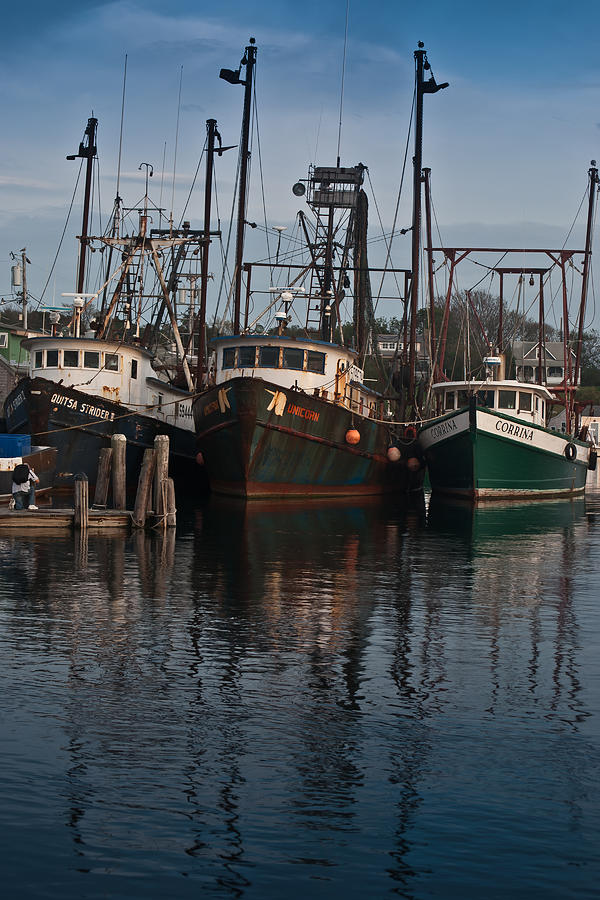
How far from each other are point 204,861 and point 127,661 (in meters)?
4.57

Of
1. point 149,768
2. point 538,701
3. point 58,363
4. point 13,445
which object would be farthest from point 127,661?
point 58,363

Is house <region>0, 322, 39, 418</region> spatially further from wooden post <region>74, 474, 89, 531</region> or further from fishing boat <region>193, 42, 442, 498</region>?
wooden post <region>74, 474, 89, 531</region>

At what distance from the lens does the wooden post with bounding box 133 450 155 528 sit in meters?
21.1

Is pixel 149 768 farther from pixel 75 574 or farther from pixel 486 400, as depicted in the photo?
pixel 486 400

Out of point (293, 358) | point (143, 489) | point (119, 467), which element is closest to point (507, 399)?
point (293, 358)

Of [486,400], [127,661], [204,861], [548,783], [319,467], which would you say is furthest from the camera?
[486,400]

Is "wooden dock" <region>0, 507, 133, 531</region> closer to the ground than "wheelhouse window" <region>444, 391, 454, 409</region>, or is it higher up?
closer to the ground

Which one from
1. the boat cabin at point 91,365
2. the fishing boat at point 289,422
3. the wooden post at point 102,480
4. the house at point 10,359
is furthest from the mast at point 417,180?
the house at point 10,359

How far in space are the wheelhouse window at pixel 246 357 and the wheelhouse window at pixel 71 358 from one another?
18.3 feet

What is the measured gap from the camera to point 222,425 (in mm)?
28828

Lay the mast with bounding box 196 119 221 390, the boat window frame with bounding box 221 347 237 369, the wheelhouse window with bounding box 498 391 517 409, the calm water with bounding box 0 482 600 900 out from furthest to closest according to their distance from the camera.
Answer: the mast with bounding box 196 119 221 390 < the wheelhouse window with bounding box 498 391 517 409 < the boat window frame with bounding box 221 347 237 369 < the calm water with bounding box 0 482 600 900

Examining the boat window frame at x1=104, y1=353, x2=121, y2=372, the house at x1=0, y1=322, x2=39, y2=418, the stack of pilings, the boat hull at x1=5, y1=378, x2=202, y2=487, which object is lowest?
the stack of pilings

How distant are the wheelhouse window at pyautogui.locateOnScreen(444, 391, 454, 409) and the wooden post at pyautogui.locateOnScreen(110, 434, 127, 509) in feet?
56.7

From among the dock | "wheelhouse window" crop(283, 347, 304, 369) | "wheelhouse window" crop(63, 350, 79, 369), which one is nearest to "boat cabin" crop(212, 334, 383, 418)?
"wheelhouse window" crop(283, 347, 304, 369)
